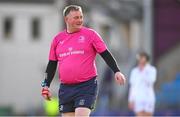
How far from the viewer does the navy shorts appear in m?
11.6

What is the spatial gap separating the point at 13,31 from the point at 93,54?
5788 centimetres

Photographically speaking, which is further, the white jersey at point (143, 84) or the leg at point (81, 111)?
the white jersey at point (143, 84)

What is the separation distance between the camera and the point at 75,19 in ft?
38.1

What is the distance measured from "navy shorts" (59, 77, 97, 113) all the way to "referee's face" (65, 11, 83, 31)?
2.51 feet

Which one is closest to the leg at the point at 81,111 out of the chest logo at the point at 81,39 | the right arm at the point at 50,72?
the right arm at the point at 50,72

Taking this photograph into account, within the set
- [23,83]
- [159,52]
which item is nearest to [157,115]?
[159,52]

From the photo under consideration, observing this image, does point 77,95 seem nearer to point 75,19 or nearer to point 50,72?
point 50,72

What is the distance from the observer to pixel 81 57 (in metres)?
11.6

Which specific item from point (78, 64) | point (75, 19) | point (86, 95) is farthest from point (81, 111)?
point (75, 19)

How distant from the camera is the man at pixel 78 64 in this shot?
456 inches

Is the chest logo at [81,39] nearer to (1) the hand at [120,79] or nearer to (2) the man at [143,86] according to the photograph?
(1) the hand at [120,79]

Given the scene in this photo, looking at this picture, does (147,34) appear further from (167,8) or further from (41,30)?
(41,30)

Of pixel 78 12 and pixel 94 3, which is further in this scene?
pixel 94 3

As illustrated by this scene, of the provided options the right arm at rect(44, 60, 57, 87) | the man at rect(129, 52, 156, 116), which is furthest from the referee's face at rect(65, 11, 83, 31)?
the man at rect(129, 52, 156, 116)
